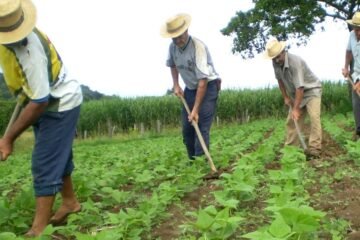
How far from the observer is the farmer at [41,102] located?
12.4ft

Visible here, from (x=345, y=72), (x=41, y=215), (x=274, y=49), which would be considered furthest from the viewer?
(x=345, y=72)

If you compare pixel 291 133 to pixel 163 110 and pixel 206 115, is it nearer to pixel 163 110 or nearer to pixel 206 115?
pixel 206 115

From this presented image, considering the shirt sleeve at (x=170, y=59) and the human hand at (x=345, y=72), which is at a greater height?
the shirt sleeve at (x=170, y=59)

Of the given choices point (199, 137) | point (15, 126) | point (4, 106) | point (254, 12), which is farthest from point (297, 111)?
point (4, 106)

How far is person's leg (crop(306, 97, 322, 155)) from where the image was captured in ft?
24.8

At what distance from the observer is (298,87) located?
748cm

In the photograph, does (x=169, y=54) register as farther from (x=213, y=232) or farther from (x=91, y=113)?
(x=91, y=113)

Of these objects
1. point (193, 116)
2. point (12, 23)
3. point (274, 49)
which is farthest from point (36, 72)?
point (274, 49)

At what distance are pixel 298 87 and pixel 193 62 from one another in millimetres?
1646

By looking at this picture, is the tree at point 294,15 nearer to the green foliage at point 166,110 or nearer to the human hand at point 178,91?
the green foliage at point 166,110

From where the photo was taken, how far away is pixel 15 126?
392cm

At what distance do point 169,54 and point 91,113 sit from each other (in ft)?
75.4

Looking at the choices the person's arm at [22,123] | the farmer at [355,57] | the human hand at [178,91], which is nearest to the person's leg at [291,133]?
the farmer at [355,57]

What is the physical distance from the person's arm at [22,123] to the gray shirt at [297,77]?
444 cm
